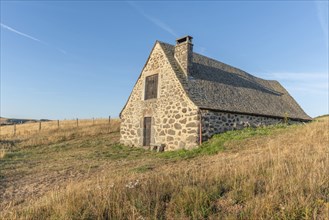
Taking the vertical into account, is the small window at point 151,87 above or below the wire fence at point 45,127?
above

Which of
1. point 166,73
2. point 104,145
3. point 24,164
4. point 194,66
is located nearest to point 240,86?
point 194,66

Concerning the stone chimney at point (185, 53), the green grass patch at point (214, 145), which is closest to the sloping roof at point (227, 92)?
the stone chimney at point (185, 53)

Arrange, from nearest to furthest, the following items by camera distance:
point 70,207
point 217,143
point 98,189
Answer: point 70,207
point 98,189
point 217,143

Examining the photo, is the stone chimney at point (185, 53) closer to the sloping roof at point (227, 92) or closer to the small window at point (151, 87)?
the sloping roof at point (227, 92)

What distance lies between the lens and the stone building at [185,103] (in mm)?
14328

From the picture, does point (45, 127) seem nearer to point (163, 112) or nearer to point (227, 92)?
point (163, 112)

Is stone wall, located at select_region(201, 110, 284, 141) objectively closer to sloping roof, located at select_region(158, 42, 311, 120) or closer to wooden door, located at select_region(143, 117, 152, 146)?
sloping roof, located at select_region(158, 42, 311, 120)

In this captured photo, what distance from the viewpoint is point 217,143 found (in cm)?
1305

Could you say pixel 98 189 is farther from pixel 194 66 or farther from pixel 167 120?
pixel 194 66

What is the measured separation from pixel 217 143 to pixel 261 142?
219 cm

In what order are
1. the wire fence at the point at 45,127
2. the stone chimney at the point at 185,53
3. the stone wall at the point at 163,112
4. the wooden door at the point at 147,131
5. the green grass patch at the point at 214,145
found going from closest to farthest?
the green grass patch at the point at 214,145
the stone wall at the point at 163,112
the stone chimney at the point at 185,53
the wooden door at the point at 147,131
the wire fence at the point at 45,127

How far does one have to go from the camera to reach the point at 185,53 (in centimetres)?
1603

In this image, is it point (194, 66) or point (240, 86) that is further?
point (240, 86)

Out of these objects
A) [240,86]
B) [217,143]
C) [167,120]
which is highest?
[240,86]
